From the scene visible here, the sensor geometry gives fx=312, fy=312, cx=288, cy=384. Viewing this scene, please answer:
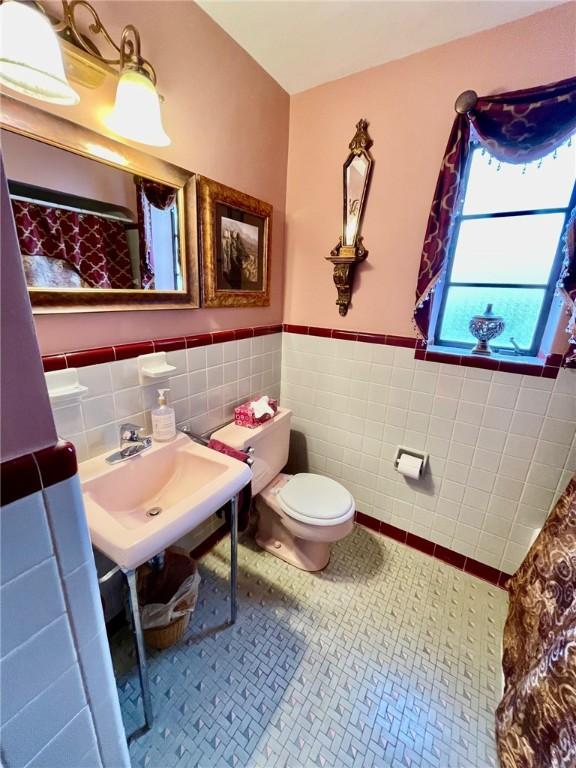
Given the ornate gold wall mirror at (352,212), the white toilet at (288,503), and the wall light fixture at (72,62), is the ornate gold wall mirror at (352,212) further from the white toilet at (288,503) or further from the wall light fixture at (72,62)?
the wall light fixture at (72,62)

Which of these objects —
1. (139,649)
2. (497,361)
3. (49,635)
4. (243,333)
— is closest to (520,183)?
(497,361)

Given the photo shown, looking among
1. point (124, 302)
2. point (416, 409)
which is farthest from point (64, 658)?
point (416, 409)

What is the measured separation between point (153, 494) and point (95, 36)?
4.72ft

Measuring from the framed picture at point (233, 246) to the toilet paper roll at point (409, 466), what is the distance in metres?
1.11

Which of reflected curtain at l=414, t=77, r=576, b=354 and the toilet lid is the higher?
reflected curtain at l=414, t=77, r=576, b=354

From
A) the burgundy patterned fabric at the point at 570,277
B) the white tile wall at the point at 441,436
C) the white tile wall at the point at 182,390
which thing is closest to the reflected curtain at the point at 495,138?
the burgundy patterned fabric at the point at 570,277

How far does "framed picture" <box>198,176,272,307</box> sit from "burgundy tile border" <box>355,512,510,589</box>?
56.1 inches

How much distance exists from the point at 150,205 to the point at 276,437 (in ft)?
3.76

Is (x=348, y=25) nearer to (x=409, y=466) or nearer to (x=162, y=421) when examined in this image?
(x=162, y=421)

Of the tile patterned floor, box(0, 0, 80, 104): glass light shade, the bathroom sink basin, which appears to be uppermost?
box(0, 0, 80, 104): glass light shade

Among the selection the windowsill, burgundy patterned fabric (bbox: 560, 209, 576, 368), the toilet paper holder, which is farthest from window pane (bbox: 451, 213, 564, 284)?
the toilet paper holder

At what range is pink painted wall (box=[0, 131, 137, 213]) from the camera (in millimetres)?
798

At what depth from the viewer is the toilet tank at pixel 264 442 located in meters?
1.44

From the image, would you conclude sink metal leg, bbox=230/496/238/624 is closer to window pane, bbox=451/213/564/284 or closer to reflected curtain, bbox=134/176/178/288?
reflected curtain, bbox=134/176/178/288
